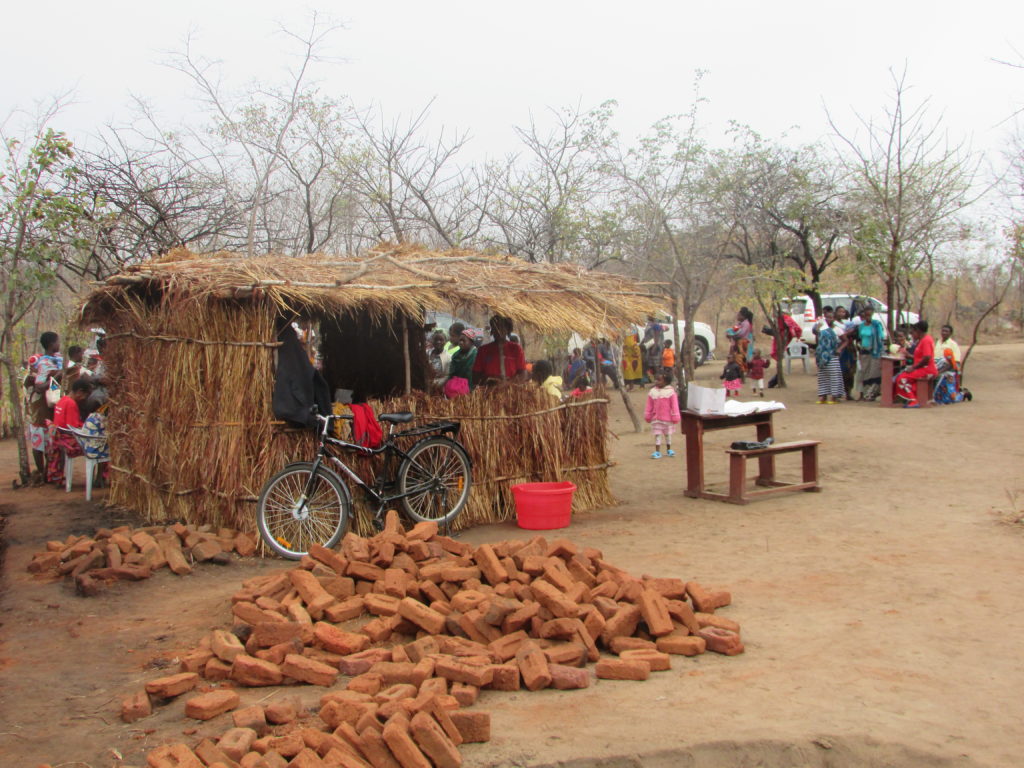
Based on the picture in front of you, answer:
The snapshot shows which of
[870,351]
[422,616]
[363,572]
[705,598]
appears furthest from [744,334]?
[422,616]

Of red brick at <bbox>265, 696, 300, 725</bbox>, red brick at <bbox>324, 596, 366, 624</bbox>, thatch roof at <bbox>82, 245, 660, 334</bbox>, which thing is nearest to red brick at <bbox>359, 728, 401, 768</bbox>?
red brick at <bbox>265, 696, 300, 725</bbox>

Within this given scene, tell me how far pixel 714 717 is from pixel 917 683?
1.00 m

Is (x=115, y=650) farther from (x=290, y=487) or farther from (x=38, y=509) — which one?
(x=38, y=509)

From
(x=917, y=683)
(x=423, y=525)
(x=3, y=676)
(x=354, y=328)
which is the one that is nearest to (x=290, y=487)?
(x=423, y=525)

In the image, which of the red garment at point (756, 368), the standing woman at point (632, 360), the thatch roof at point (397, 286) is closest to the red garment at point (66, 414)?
the thatch roof at point (397, 286)

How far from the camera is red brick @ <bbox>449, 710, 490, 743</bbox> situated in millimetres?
3449

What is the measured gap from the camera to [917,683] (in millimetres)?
3924

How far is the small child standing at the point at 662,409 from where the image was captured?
35.9ft

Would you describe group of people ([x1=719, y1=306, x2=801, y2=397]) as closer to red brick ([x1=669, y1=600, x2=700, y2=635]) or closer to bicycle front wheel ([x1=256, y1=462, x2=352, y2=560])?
bicycle front wheel ([x1=256, y1=462, x2=352, y2=560])

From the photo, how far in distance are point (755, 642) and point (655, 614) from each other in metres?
0.53

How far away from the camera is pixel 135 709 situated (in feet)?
12.4

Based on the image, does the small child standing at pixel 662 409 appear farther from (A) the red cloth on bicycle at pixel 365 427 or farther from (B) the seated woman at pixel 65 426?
(B) the seated woman at pixel 65 426

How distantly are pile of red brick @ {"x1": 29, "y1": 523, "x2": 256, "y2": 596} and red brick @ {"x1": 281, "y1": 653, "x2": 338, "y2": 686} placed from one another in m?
2.36

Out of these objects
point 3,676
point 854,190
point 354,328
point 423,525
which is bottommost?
point 3,676
